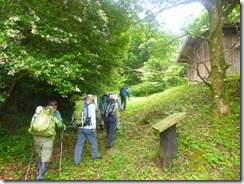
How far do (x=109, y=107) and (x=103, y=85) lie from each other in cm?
239

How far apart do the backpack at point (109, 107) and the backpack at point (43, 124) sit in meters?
1.81

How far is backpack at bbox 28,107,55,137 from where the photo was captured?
477cm

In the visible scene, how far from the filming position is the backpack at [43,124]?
4.77m

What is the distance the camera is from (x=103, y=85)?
8.58 m

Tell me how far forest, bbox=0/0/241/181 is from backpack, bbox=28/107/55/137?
29.0 inches

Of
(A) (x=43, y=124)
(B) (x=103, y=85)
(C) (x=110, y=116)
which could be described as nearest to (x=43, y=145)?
(A) (x=43, y=124)

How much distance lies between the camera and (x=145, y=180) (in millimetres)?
4484

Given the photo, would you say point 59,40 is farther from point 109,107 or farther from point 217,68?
point 217,68

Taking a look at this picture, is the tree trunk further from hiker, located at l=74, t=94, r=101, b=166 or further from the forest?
hiker, located at l=74, t=94, r=101, b=166

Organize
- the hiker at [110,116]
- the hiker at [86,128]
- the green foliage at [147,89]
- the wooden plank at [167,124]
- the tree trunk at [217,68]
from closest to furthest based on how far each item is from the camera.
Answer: the wooden plank at [167,124] < the hiker at [86,128] < the tree trunk at [217,68] < the hiker at [110,116] < the green foliage at [147,89]

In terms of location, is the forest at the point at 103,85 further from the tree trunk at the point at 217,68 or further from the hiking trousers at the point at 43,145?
the hiking trousers at the point at 43,145

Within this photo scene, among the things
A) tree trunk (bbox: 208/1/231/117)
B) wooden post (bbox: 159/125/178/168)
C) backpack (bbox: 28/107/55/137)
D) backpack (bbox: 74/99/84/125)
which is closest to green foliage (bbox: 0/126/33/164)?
backpack (bbox: 28/107/55/137)

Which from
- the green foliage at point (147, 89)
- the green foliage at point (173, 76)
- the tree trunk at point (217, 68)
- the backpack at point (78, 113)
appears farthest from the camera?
the green foliage at point (147, 89)

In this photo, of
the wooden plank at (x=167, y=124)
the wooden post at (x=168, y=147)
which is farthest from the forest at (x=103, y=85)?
the wooden plank at (x=167, y=124)
